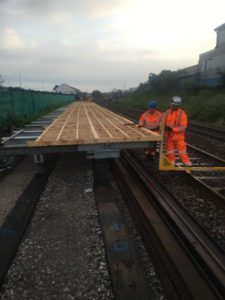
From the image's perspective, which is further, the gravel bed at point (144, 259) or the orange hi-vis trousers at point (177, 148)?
the orange hi-vis trousers at point (177, 148)

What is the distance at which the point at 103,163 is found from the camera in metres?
7.39

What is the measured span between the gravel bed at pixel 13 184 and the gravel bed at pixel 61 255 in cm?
58

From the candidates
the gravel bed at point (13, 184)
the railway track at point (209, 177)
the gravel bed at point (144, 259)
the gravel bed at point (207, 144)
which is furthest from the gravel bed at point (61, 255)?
the gravel bed at point (207, 144)

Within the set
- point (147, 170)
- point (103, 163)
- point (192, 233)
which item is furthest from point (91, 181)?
point (192, 233)

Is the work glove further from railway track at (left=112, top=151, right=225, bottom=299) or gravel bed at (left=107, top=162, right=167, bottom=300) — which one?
gravel bed at (left=107, top=162, right=167, bottom=300)

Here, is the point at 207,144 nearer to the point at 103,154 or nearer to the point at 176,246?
the point at 103,154

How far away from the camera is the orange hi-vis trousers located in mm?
6836

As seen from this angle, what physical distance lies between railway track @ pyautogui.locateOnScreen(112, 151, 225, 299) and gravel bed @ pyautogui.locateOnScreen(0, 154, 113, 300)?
0.68 m

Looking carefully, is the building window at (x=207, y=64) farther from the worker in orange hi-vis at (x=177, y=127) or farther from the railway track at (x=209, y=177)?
the worker in orange hi-vis at (x=177, y=127)

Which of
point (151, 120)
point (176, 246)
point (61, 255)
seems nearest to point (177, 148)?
point (151, 120)

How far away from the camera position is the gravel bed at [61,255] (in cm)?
304

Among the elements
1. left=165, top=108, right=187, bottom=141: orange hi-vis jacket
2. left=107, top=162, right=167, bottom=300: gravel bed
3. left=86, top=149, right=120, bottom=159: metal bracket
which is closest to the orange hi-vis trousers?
left=165, top=108, right=187, bottom=141: orange hi-vis jacket

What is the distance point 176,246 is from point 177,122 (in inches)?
147

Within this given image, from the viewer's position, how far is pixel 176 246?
12.2 feet
